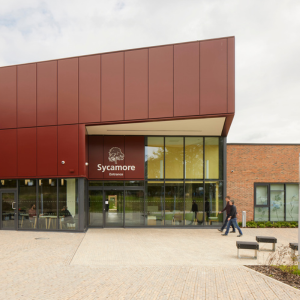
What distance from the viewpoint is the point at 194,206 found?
1680cm

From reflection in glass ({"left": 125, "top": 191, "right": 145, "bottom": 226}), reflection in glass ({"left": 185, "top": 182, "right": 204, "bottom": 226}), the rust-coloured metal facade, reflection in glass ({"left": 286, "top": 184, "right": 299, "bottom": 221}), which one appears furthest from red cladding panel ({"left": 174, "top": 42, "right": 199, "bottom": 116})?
reflection in glass ({"left": 286, "top": 184, "right": 299, "bottom": 221})

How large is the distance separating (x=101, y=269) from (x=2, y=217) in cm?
1007

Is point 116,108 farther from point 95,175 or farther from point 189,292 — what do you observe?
point 189,292

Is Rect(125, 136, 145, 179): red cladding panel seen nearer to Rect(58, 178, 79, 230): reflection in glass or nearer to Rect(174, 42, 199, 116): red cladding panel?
Rect(58, 178, 79, 230): reflection in glass

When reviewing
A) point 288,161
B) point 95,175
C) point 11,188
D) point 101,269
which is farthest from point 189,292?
point 288,161

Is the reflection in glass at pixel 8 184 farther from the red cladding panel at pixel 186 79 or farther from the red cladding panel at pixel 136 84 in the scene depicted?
the red cladding panel at pixel 186 79

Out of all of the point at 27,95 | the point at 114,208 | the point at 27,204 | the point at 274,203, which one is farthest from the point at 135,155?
the point at 274,203

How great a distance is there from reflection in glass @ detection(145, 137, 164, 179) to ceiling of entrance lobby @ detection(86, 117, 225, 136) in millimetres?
555

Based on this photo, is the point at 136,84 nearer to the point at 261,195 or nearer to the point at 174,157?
the point at 174,157

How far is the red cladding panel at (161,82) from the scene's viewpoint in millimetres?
14469

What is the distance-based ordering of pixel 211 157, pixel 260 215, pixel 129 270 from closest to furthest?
pixel 129 270, pixel 211 157, pixel 260 215

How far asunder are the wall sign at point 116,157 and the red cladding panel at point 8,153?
12.5 ft

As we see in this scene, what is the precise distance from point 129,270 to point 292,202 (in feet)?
47.1

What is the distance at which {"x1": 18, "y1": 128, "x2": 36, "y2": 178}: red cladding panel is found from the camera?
50.5 ft
